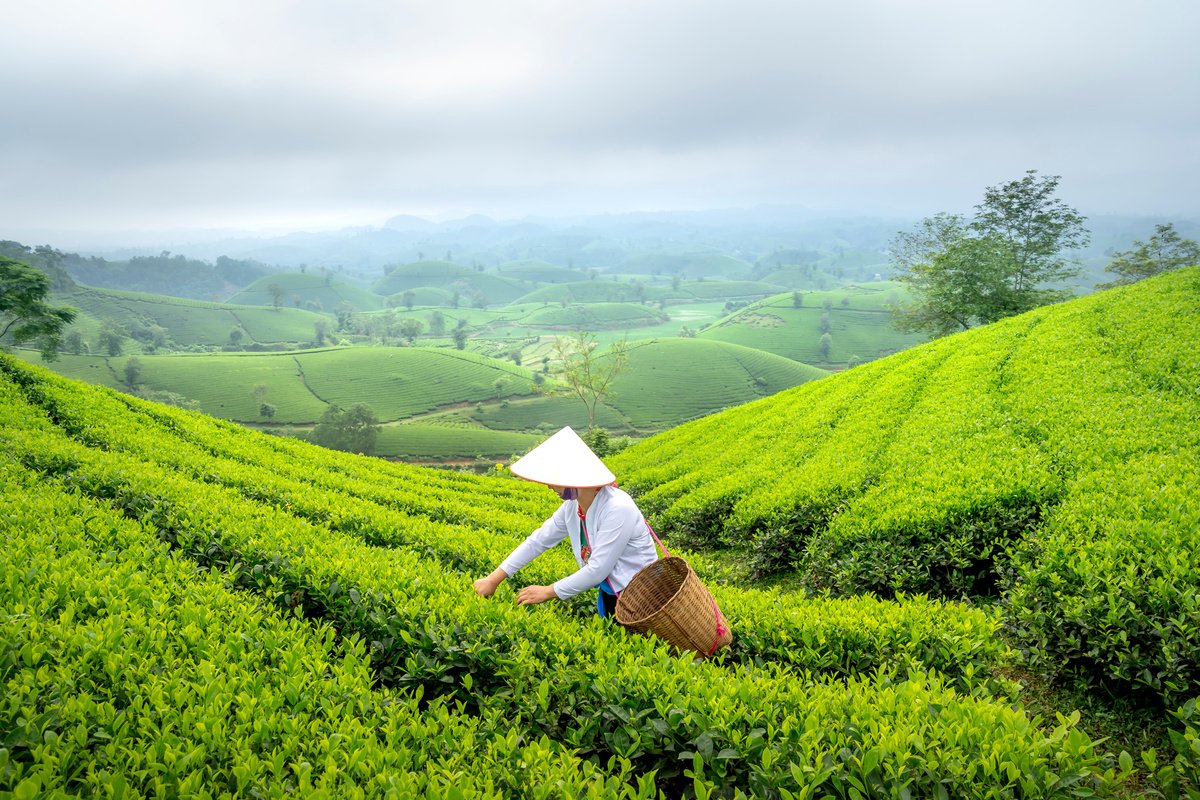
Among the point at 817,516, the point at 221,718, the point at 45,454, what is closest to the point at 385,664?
the point at 221,718

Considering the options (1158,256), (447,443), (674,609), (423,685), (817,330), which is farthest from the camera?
(817,330)

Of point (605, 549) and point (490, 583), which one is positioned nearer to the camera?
point (605, 549)

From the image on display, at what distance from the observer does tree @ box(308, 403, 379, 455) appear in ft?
244

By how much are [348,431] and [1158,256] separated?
88103 millimetres

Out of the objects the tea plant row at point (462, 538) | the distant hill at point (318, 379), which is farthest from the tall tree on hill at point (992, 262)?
the distant hill at point (318, 379)

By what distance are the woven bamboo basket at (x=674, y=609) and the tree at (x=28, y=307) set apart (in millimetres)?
51843

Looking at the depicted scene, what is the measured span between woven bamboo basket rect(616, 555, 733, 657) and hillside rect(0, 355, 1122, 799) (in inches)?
7.4

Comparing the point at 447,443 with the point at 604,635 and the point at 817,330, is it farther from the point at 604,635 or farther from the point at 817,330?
the point at 817,330

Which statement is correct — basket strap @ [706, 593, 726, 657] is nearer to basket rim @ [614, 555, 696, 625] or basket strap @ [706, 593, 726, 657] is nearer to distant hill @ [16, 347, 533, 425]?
basket rim @ [614, 555, 696, 625]

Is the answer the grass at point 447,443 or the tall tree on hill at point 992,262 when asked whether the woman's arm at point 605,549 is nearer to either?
the tall tree on hill at point 992,262

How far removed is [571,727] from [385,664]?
180 centimetres

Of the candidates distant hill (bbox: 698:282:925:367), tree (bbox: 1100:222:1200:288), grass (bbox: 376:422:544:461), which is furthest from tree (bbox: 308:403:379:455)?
distant hill (bbox: 698:282:925:367)

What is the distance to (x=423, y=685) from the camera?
4309mm

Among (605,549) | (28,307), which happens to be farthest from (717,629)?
(28,307)
